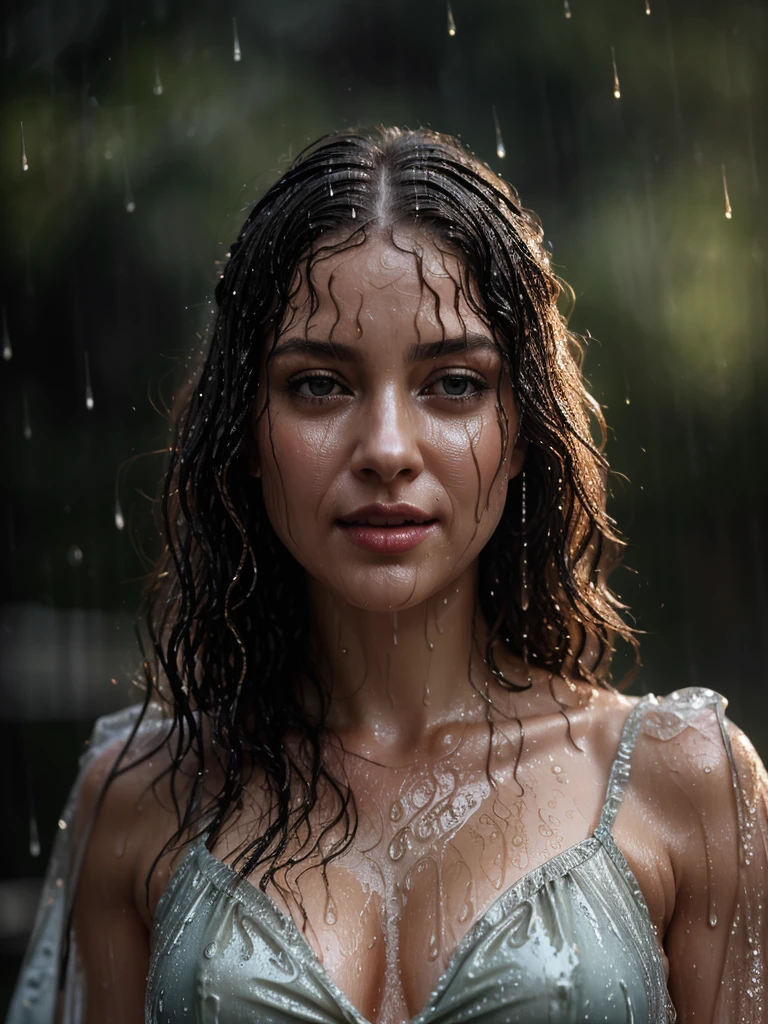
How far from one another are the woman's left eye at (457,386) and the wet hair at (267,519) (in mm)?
74

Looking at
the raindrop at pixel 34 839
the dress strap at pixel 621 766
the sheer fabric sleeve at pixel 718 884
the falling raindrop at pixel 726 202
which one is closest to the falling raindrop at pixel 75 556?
the raindrop at pixel 34 839

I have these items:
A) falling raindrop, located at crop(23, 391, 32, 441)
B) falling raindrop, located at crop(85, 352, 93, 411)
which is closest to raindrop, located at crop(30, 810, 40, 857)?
falling raindrop, located at crop(23, 391, 32, 441)

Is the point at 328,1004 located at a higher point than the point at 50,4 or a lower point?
lower

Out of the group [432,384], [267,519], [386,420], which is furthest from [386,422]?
[267,519]

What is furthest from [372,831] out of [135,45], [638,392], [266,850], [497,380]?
[135,45]

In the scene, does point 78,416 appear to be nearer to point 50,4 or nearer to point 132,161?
point 132,161

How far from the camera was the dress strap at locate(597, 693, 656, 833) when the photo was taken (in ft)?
7.39

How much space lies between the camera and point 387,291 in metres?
2.16

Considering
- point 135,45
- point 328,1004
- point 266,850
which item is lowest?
point 328,1004

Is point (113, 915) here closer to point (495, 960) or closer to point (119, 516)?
point (495, 960)

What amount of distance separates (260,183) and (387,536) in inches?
124

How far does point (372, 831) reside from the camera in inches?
92.2

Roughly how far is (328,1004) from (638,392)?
3831 millimetres

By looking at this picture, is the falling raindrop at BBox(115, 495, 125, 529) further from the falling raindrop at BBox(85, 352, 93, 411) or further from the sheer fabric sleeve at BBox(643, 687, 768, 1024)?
the sheer fabric sleeve at BBox(643, 687, 768, 1024)
